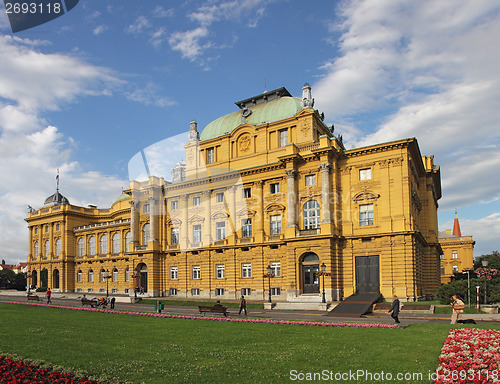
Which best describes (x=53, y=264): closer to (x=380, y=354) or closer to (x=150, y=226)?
(x=150, y=226)

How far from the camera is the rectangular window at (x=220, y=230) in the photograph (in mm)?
56812

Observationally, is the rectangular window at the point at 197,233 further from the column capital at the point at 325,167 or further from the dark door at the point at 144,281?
the column capital at the point at 325,167

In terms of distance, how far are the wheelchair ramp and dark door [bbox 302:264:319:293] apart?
4796mm

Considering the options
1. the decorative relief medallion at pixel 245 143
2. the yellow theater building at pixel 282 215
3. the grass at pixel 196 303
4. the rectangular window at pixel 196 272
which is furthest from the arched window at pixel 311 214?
the rectangular window at pixel 196 272

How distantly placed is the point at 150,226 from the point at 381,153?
3518 centimetres

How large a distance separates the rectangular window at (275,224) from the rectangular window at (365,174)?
1123 cm

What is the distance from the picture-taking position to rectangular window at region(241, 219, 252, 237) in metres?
54.6

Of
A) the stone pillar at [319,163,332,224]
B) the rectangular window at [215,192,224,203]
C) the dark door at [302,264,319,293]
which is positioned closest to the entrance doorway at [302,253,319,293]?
the dark door at [302,264,319,293]

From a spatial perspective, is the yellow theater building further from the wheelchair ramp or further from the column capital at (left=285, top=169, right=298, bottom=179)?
the wheelchair ramp

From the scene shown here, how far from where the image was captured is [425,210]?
56.0m

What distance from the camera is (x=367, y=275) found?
45.5m

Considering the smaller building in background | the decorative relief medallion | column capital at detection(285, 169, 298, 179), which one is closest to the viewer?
column capital at detection(285, 169, 298, 179)

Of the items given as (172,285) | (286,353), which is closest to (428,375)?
(286,353)

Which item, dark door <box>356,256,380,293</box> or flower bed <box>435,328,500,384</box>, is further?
dark door <box>356,256,380,293</box>
